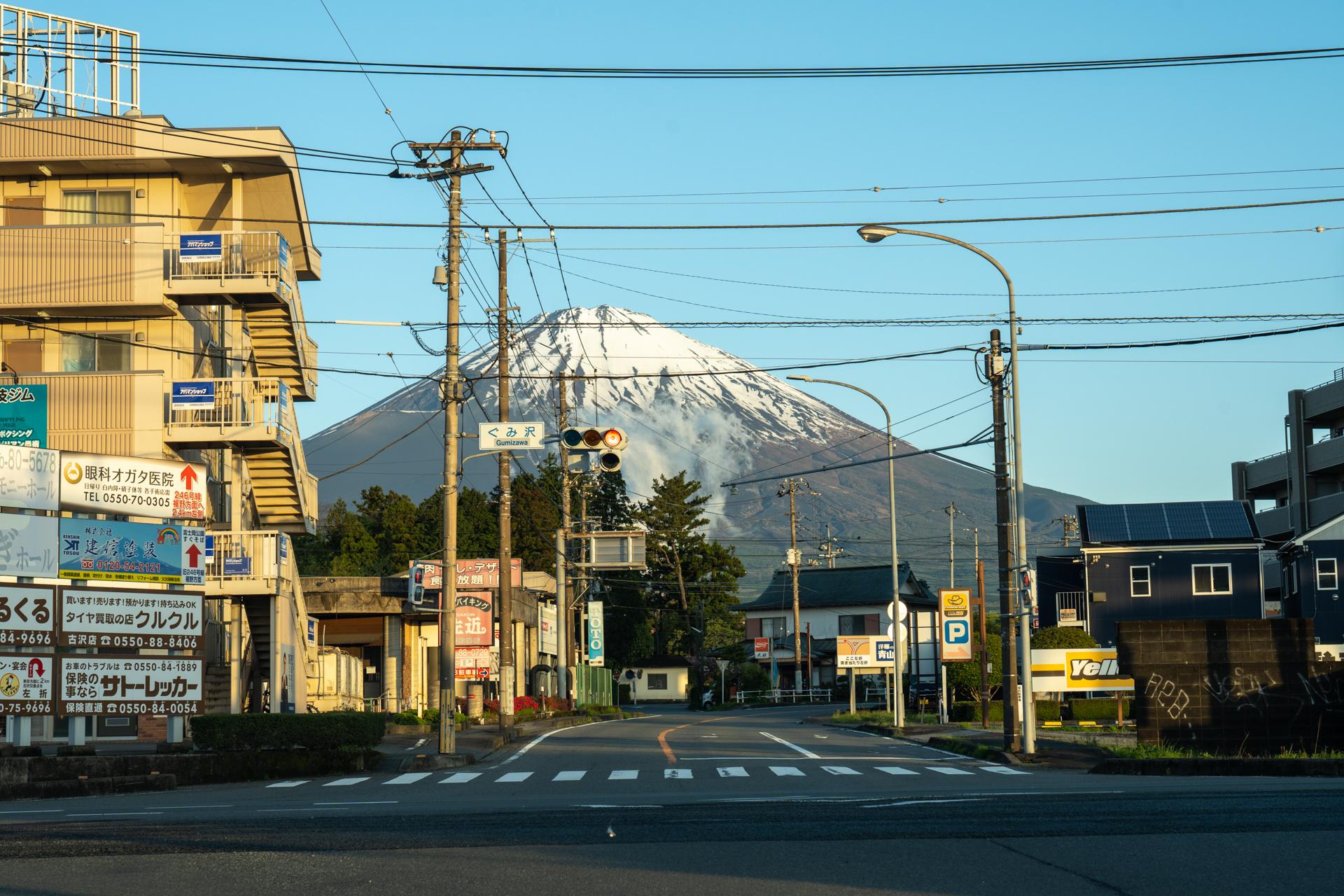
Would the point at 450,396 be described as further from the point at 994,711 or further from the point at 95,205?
the point at 994,711

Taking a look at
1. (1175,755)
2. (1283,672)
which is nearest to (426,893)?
(1175,755)

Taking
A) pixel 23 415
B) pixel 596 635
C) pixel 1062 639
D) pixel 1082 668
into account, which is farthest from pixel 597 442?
pixel 596 635

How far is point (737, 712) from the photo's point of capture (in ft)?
215

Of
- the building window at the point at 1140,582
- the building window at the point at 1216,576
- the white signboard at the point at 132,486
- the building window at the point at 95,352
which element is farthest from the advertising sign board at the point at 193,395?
the building window at the point at 1216,576

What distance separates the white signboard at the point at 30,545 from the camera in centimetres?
2095

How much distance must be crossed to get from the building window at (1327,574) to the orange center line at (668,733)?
24.2 m

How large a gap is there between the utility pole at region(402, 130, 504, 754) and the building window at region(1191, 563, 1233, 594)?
38056 millimetres

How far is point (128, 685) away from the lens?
2220 cm

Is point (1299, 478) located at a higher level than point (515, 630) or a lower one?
higher

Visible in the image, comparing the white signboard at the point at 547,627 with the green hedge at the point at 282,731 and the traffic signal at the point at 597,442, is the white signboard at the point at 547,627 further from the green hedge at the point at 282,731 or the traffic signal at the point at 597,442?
the green hedge at the point at 282,731

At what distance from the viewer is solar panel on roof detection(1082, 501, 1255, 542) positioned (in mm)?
53812

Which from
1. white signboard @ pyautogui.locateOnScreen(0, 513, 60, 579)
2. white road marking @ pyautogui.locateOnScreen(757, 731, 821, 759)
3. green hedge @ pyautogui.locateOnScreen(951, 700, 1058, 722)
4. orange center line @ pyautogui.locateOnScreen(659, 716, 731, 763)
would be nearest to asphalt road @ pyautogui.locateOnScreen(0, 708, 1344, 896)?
white signboard @ pyautogui.locateOnScreen(0, 513, 60, 579)

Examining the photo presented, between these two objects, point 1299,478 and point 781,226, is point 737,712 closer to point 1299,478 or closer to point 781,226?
point 1299,478

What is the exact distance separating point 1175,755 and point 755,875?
533 inches
